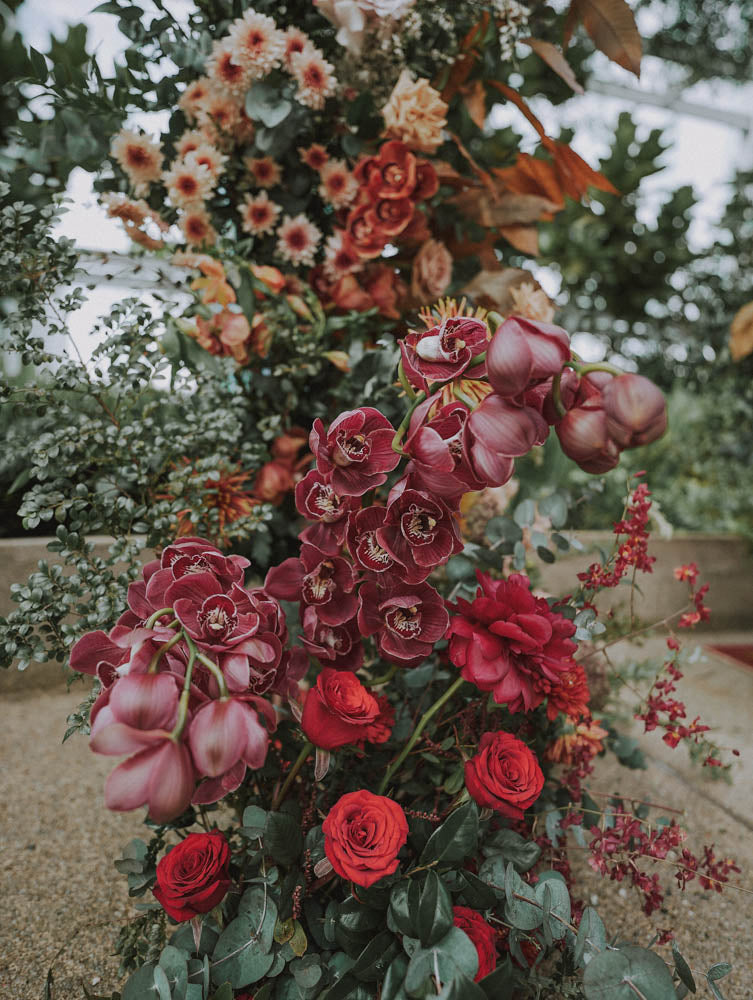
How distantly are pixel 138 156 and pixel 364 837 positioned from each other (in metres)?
0.89

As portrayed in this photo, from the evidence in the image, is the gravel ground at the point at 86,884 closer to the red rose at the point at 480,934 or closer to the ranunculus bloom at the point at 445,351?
the red rose at the point at 480,934

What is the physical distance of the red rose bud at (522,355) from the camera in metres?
0.34

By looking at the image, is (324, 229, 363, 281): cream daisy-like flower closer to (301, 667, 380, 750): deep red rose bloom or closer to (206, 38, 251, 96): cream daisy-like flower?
(206, 38, 251, 96): cream daisy-like flower

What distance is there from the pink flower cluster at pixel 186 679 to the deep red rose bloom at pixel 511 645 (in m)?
0.15

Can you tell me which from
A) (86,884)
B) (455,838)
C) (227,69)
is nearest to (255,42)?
(227,69)

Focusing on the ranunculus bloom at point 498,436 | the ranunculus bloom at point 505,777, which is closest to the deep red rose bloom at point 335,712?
the ranunculus bloom at point 505,777

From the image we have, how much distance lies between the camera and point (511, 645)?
0.50m

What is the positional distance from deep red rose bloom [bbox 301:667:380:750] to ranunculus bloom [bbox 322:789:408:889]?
0.05 m

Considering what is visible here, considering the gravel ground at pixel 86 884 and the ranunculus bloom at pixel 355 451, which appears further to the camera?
the gravel ground at pixel 86 884

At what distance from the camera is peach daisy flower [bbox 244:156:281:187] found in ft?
2.90

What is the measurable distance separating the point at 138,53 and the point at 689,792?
136cm

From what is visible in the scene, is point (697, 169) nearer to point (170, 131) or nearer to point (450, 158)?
point (450, 158)

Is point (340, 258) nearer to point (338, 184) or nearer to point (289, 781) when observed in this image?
point (338, 184)

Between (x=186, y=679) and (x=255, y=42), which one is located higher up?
(x=255, y=42)
